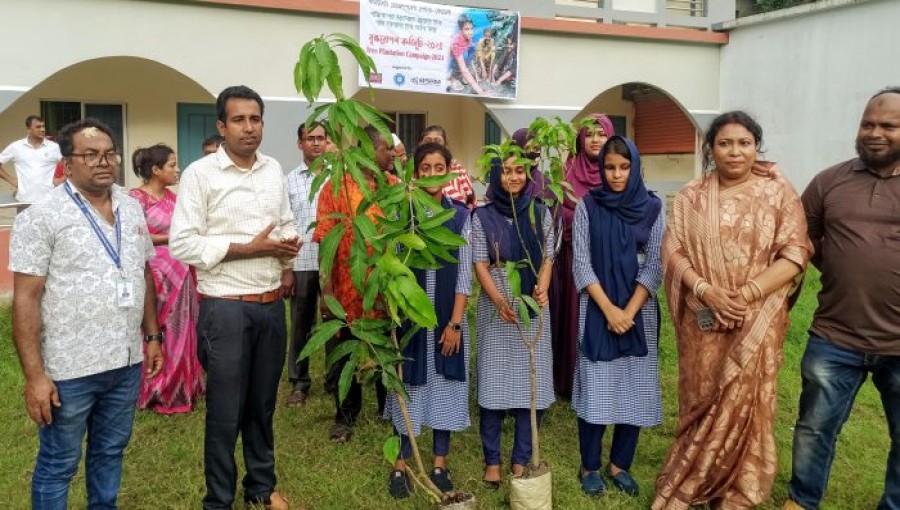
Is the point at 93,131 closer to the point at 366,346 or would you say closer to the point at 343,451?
the point at 366,346

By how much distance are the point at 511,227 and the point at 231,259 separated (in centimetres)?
118

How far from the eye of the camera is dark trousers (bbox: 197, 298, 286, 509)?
262 centimetres

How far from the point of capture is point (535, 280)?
3104 millimetres

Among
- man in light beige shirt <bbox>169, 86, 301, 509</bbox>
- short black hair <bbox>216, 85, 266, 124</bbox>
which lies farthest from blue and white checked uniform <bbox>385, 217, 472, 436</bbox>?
short black hair <bbox>216, 85, 266, 124</bbox>

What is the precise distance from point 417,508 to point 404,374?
0.56m

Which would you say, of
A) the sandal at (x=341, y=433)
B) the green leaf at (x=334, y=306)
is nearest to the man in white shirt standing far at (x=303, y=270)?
the sandal at (x=341, y=433)

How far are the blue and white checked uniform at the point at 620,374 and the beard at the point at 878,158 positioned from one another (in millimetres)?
802

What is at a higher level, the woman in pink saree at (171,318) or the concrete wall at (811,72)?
the concrete wall at (811,72)

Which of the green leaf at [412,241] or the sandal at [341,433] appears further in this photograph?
the sandal at [341,433]

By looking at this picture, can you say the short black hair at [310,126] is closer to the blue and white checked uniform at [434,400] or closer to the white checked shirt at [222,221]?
the white checked shirt at [222,221]

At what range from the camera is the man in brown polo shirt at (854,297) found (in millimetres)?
2590

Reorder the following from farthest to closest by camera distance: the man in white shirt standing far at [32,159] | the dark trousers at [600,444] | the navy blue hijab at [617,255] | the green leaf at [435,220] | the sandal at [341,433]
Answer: the man in white shirt standing far at [32,159], the sandal at [341,433], the dark trousers at [600,444], the navy blue hijab at [617,255], the green leaf at [435,220]

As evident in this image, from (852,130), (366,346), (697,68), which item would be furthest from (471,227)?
(697,68)

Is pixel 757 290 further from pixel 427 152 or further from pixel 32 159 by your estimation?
pixel 32 159
